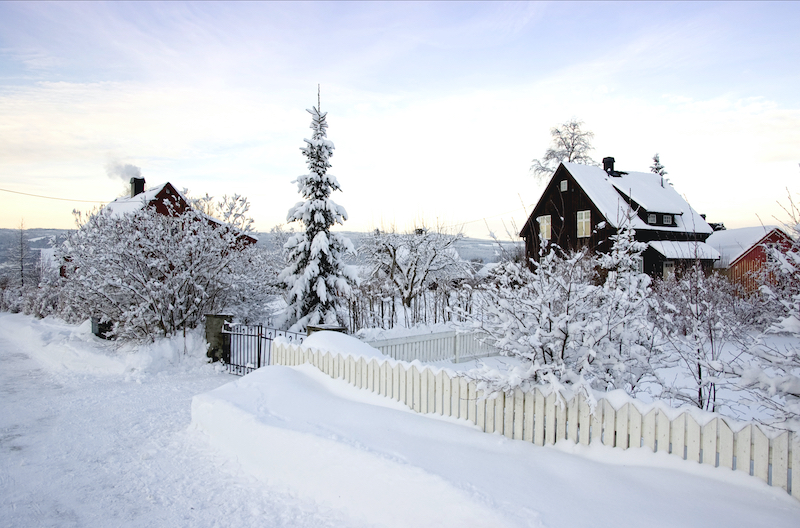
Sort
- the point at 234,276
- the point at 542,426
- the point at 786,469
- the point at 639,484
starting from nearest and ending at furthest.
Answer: the point at 786,469 → the point at 639,484 → the point at 542,426 → the point at 234,276

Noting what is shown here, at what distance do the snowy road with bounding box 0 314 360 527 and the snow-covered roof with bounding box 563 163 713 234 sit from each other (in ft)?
78.1

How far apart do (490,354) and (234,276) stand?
27.6 feet

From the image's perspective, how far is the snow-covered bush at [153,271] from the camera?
13.4m

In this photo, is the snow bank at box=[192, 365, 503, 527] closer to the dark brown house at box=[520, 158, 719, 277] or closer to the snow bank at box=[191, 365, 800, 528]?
the snow bank at box=[191, 365, 800, 528]

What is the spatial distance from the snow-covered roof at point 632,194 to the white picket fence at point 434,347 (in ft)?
49.1

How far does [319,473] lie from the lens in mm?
5426

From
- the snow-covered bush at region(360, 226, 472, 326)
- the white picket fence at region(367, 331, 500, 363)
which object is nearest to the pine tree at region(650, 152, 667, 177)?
the snow-covered bush at region(360, 226, 472, 326)

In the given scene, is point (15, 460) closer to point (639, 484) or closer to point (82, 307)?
point (639, 484)

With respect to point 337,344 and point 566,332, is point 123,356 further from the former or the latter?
point 566,332

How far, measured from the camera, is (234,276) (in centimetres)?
1424

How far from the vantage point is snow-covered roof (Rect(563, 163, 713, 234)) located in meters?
26.5

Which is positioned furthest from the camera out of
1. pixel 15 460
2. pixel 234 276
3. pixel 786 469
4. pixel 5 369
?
pixel 234 276

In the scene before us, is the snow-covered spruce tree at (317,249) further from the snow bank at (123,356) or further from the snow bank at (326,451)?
the snow bank at (326,451)

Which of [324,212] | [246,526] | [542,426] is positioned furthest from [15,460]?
[324,212]
